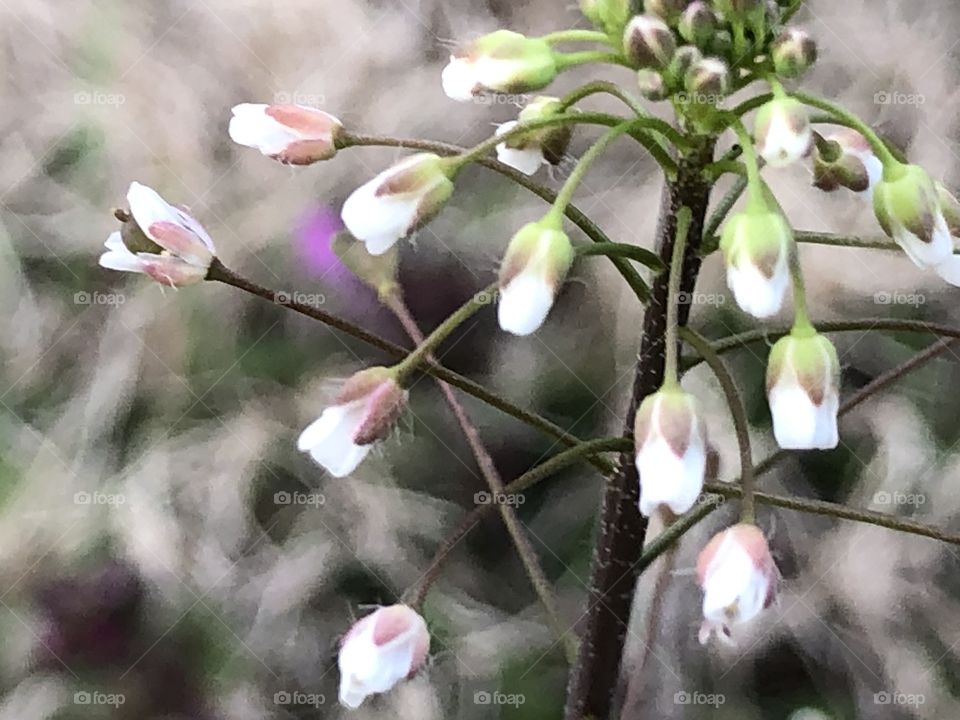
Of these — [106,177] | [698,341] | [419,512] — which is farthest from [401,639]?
[106,177]

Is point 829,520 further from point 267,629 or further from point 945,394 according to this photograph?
point 267,629

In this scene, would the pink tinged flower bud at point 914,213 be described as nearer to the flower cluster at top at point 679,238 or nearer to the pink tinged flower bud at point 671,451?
the flower cluster at top at point 679,238

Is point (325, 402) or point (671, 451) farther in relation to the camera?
point (325, 402)

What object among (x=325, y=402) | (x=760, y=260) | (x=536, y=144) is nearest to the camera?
(x=760, y=260)

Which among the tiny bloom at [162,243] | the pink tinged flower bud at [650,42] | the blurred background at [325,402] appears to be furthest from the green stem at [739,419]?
the blurred background at [325,402]

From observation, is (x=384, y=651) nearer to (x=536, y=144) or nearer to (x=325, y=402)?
(x=536, y=144)

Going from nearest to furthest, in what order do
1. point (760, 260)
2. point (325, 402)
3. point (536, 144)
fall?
point (760, 260)
point (536, 144)
point (325, 402)

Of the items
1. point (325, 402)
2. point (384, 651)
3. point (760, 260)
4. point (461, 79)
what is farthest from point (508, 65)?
point (325, 402)
